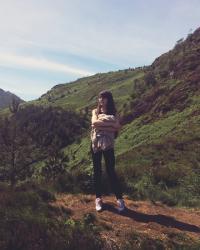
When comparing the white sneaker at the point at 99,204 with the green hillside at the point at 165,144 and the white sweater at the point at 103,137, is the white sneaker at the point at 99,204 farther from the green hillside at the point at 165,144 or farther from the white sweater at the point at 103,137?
the green hillside at the point at 165,144

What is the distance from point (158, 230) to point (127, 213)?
3.89 ft

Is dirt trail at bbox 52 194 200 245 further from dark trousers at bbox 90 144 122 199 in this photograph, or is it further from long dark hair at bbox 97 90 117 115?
long dark hair at bbox 97 90 117 115

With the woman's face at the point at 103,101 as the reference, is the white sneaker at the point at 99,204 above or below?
below

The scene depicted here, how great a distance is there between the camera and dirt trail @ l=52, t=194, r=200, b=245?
9.33 meters

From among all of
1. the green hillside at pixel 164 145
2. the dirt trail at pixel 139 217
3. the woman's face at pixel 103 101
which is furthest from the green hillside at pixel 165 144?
the woman's face at pixel 103 101

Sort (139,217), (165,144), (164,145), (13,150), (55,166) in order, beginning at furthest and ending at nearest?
(13,150)
(55,166)
(165,144)
(164,145)
(139,217)

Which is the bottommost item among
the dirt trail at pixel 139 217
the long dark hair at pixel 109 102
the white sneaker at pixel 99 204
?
the dirt trail at pixel 139 217

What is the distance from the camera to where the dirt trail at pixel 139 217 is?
367 inches

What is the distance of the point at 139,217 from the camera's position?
1035cm

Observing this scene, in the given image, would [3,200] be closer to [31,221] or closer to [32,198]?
Result: [32,198]

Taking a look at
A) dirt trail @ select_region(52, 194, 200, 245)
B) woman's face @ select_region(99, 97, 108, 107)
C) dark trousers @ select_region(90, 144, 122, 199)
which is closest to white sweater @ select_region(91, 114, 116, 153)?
dark trousers @ select_region(90, 144, 122, 199)

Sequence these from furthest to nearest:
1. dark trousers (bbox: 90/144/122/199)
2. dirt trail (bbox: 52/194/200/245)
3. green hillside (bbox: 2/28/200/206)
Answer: green hillside (bbox: 2/28/200/206), dark trousers (bbox: 90/144/122/199), dirt trail (bbox: 52/194/200/245)

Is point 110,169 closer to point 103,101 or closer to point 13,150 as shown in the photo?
point 103,101

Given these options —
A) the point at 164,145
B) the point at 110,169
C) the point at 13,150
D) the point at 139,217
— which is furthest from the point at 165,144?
the point at 13,150
